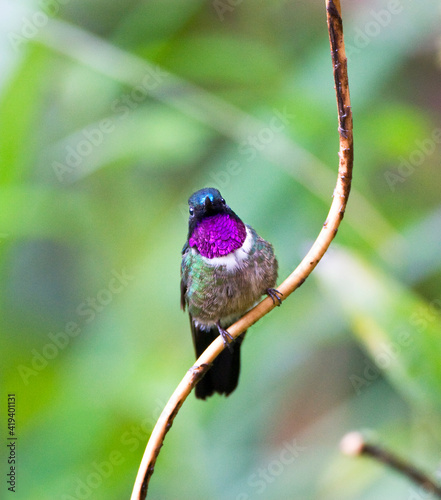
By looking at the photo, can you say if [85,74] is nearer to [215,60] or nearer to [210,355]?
[215,60]

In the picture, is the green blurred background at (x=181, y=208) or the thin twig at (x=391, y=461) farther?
the green blurred background at (x=181, y=208)
